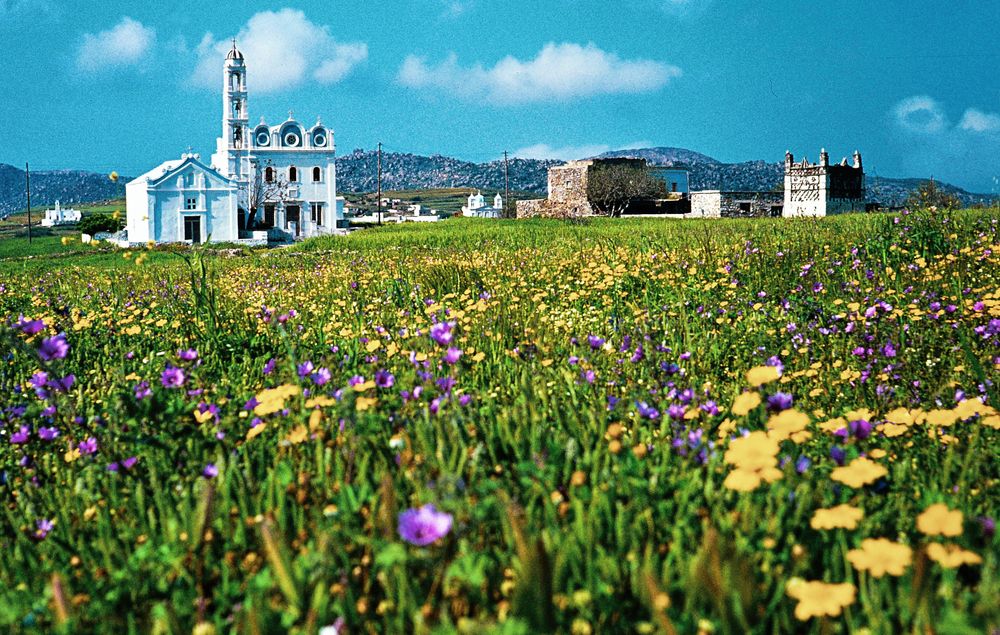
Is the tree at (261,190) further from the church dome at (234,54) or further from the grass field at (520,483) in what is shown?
the grass field at (520,483)

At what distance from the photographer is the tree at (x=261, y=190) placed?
233 ft

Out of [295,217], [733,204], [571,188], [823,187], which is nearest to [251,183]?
[295,217]

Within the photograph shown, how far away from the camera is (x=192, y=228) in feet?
211

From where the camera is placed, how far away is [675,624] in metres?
1.66

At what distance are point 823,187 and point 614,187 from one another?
15.2 metres

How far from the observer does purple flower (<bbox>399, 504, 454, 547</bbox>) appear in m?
1.63

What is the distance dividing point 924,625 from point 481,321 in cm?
437

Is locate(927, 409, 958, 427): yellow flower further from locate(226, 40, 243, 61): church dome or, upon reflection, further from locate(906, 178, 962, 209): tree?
locate(226, 40, 243, 61): church dome

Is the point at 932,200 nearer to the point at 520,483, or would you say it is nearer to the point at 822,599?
the point at 520,483

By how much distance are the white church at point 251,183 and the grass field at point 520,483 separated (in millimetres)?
63105

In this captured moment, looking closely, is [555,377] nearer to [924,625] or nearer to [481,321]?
[481,321]

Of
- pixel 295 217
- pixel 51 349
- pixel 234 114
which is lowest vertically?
pixel 51 349

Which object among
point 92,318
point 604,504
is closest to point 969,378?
point 604,504

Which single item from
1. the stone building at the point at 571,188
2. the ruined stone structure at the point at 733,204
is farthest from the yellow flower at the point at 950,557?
the stone building at the point at 571,188
